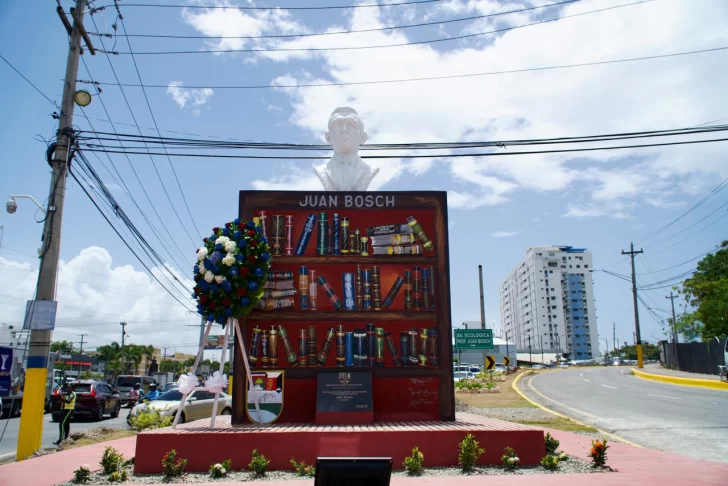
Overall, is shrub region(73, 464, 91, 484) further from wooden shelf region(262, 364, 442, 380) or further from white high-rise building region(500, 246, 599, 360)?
white high-rise building region(500, 246, 599, 360)

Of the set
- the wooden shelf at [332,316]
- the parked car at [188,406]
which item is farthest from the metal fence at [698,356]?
the wooden shelf at [332,316]

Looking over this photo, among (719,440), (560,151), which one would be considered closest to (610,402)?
(719,440)

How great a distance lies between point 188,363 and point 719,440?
339 feet

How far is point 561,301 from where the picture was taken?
134375mm

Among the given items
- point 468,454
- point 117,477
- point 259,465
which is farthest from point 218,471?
point 468,454

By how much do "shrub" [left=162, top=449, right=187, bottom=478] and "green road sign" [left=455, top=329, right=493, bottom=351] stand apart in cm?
2099

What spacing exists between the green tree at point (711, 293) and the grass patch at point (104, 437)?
39350mm

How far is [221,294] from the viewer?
937cm

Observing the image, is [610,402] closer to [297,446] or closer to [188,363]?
[297,446]

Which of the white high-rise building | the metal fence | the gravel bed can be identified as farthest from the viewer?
the white high-rise building

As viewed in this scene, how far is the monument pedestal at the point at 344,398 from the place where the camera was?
376 inches

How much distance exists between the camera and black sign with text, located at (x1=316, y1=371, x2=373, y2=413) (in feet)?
31.7

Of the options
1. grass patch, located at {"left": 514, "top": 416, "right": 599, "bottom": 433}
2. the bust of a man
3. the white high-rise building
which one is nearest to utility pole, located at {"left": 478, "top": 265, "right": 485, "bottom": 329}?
grass patch, located at {"left": 514, "top": 416, "right": 599, "bottom": 433}

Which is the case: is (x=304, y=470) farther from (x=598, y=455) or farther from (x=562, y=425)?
(x=562, y=425)
